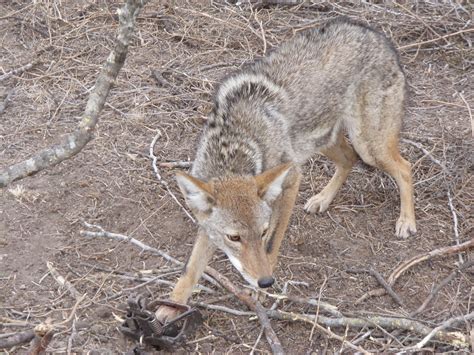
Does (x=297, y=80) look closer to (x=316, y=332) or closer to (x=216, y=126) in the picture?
(x=216, y=126)

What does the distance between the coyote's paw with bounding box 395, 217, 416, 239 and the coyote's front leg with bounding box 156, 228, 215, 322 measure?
1.95 metres

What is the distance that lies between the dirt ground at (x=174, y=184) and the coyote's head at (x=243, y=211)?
0.56 metres

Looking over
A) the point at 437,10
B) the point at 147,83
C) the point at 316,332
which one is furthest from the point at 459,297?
the point at 437,10

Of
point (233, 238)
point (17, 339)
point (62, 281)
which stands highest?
point (233, 238)

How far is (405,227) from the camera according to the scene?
6027mm

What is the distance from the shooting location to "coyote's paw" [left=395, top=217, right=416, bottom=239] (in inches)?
236

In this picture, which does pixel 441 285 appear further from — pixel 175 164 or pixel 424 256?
pixel 175 164

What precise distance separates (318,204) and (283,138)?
1.08 metres

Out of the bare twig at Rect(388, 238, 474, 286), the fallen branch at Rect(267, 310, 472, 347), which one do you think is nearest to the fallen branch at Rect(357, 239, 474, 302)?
the bare twig at Rect(388, 238, 474, 286)

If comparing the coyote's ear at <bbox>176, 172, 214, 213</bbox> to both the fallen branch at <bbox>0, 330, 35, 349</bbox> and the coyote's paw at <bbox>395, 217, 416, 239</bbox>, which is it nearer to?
the fallen branch at <bbox>0, 330, 35, 349</bbox>

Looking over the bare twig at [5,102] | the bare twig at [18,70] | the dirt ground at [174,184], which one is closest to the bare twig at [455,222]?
the dirt ground at [174,184]

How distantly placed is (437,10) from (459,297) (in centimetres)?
506

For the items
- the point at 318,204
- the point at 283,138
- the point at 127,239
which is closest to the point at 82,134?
the point at 127,239

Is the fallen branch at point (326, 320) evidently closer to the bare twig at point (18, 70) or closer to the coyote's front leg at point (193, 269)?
the coyote's front leg at point (193, 269)
